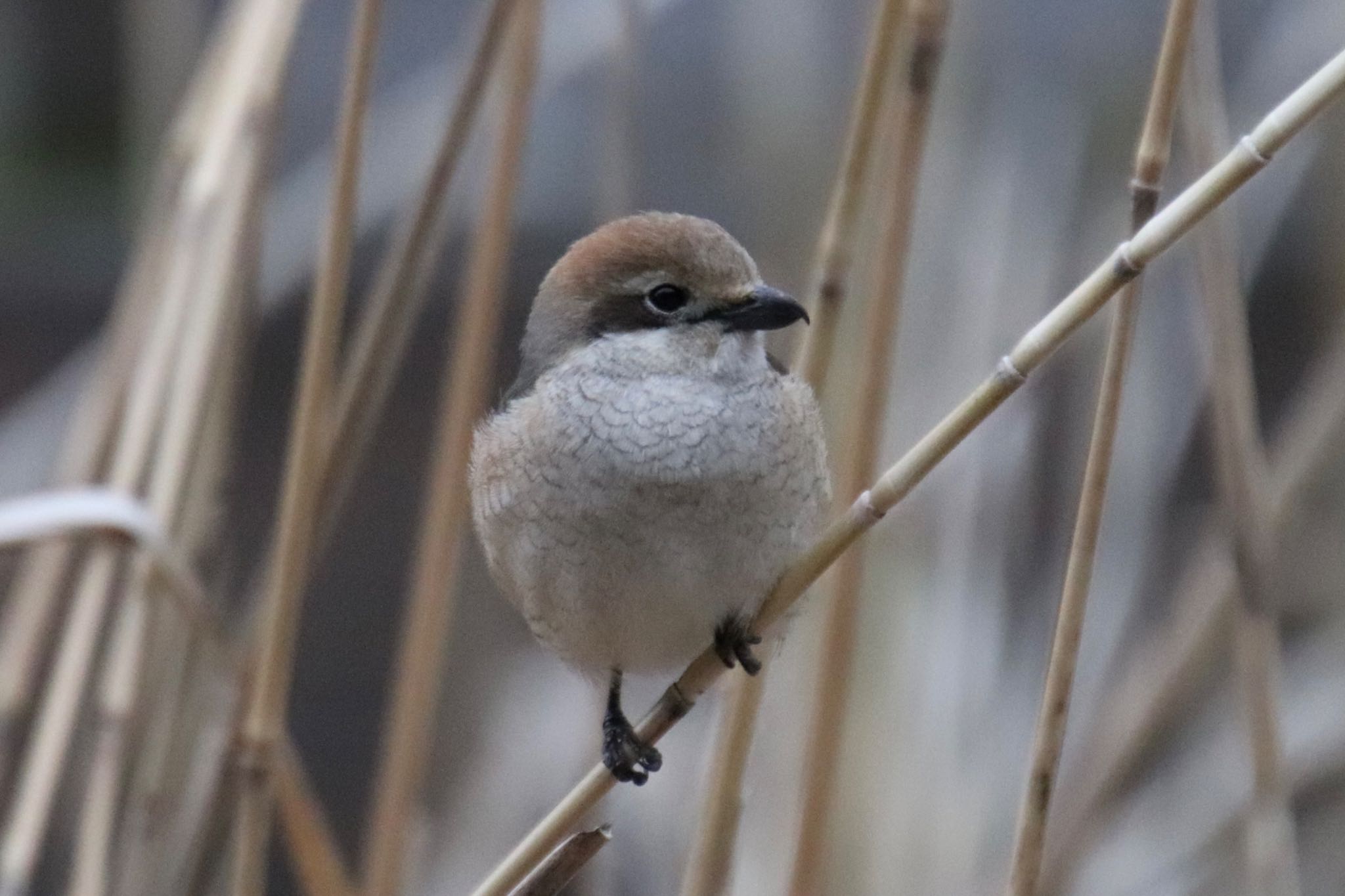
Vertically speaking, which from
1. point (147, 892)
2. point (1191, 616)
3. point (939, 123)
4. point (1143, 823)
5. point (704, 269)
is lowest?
point (147, 892)

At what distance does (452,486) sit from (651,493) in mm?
269

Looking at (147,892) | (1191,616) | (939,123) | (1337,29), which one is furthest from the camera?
(939,123)

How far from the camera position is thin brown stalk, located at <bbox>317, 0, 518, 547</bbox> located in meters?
1.43

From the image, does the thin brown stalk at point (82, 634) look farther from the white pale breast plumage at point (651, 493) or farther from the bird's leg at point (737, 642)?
the bird's leg at point (737, 642)

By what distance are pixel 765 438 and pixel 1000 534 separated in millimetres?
932

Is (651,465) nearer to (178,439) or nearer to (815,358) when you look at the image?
(815,358)

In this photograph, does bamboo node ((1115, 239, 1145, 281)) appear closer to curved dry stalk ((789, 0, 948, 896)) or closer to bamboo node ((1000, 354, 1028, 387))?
bamboo node ((1000, 354, 1028, 387))

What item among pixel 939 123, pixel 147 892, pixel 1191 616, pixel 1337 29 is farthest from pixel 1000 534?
pixel 147 892

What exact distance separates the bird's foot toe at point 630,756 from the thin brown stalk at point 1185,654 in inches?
22.2

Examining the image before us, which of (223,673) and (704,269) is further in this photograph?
(223,673)

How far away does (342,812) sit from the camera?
10.2ft

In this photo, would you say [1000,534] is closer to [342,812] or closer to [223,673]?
[223,673]

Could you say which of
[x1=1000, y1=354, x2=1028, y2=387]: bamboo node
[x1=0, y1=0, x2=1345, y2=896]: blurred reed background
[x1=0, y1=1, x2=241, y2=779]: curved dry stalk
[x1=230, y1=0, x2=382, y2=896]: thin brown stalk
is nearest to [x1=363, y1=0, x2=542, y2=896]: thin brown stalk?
[x1=0, y1=0, x2=1345, y2=896]: blurred reed background

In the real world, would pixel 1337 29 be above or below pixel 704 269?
above
